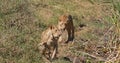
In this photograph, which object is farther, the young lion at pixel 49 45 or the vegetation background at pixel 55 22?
the young lion at pixel 49 45

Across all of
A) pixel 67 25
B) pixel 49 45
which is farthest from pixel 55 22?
pixel 49 45

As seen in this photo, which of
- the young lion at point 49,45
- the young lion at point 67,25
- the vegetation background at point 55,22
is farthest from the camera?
the young lion at point 67,25

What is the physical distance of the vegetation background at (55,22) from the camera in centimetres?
688

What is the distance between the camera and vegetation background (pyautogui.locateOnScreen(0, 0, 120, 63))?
688 centimetres

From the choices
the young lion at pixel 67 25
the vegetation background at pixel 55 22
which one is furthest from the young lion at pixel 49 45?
the young lion at pixel 67 25

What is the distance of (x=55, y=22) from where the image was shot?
34.2 ft

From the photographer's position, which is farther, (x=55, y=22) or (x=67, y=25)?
(x=55, y=22)

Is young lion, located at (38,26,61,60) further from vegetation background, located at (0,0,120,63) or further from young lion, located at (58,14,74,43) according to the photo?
young lion, located at (58,14,74,43)

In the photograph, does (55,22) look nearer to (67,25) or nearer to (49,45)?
(67,25)

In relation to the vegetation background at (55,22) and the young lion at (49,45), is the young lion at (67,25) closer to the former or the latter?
the vegetation background at (55,22)

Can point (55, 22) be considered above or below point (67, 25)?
below

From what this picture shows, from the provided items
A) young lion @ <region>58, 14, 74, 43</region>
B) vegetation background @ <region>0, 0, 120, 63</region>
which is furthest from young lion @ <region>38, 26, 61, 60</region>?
young lion @ <region>58, 14, 74, 43</region>

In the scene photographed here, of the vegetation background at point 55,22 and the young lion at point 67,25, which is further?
the young lion at point 67,25

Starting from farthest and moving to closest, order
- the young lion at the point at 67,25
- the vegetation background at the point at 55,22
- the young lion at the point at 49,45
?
the young lion at the point at 67,25
the young lion at the point at 49,45
the vegetation background at the point at 55,22
